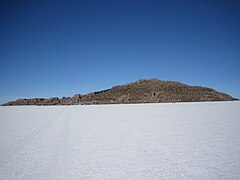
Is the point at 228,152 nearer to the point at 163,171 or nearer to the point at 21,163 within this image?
the point at 163,171

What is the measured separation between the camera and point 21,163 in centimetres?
422

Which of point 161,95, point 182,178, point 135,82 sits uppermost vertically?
point 135,82

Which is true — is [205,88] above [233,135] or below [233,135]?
above

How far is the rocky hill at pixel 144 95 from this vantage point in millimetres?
63500

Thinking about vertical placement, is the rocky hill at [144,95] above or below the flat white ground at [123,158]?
above

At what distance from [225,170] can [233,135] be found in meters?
3.24

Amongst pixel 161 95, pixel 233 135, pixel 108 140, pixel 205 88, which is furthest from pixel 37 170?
pixel 205 88

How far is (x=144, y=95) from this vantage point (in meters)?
67.8

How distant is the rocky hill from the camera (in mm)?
63500

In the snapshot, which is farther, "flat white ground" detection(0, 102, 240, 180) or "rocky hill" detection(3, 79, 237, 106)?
"rocky hill" detection(3, 79, 237, 106)

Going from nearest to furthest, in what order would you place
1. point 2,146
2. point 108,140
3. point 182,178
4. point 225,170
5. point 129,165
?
point 182,178, point 225,170, point 129,165, point 2,146, point 108,140

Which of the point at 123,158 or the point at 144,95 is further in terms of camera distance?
the point at 144,95

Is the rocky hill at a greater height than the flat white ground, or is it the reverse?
the rocky hill

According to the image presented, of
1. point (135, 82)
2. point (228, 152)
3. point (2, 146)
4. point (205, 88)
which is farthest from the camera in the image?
point (135, 82)
